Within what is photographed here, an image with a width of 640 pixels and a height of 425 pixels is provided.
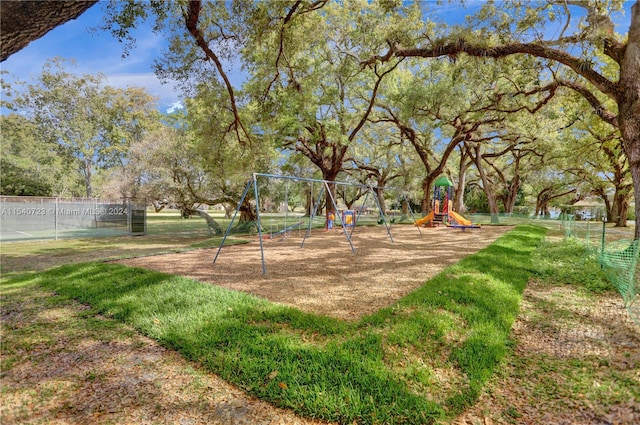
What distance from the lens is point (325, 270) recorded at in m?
6.39

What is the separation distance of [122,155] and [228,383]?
31.7 metres

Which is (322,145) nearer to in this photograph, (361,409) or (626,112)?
(626,112)

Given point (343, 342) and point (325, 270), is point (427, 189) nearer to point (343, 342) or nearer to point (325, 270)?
point (325, 270)

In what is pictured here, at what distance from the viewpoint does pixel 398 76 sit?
16.2 metres

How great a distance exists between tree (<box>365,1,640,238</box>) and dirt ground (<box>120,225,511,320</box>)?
4511 millimetres

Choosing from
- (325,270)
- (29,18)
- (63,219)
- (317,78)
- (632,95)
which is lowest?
(325,270)

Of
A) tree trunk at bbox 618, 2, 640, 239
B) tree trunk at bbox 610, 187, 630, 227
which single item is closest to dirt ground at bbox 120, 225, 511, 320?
tree trunk at bbox 618, 2, 640, 239

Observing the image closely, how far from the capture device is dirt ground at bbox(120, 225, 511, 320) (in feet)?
14.5

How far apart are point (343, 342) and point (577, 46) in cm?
906

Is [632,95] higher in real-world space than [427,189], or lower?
higher

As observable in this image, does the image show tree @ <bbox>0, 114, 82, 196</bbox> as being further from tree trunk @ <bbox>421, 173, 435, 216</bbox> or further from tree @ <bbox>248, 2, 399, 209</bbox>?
tree trunk @ <bbox>421, 173, 435, 216</bbox>

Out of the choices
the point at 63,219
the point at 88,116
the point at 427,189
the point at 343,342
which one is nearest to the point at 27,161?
the point at 88,116

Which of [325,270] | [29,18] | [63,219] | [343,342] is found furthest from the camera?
[63,219]

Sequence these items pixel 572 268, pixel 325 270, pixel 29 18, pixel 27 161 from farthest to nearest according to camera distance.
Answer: pixel 27 161 → pixel 325 270 → pixel 572 268 → pixel 29 18
